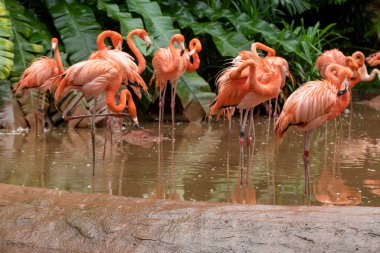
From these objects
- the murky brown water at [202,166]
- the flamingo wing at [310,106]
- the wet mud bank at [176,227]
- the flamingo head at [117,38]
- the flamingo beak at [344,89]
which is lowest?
the murky brown water at [202,166]

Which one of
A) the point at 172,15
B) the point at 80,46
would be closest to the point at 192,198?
the point at 80,46

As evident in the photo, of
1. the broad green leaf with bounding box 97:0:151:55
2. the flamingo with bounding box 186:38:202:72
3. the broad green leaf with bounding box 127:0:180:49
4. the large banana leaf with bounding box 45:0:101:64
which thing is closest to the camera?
the flamingo with bounding box 186:38:202:72

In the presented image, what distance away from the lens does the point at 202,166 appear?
716 cm

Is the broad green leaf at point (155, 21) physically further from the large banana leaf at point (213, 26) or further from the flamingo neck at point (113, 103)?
the flamingo neck at point (113, 103)

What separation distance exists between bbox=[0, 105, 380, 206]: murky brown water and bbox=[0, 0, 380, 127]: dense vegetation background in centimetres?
80

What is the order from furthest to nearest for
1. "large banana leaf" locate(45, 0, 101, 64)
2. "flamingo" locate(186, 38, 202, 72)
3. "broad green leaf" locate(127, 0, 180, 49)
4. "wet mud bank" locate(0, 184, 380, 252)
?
1. "broad green leaf" locate(127, 0, 180, 49)
2. "large banana leaf" locate(45, 0, 101, 64)
3. "flamingo" locate(186, 38, 202, 72)
4. "wet mud bank" locate(0, 184, 380, 252)

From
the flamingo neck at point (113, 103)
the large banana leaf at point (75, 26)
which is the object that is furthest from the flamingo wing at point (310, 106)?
the large banana leaf at point (75, 26)

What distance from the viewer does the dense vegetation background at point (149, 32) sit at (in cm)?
1021

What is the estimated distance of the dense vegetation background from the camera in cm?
1021

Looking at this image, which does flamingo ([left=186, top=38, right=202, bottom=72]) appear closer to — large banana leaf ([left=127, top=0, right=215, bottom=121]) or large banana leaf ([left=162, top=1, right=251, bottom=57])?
large banana leaf ([left=127, top=0, right=215, bottom=121])

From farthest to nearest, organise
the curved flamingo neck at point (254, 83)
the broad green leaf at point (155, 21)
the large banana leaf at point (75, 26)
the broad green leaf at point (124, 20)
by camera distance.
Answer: the broad green leaf at point (155, 21)
the large banana leaf at point (75, 26)
the broad green leaf at point (124, 20)
the curved flamingo neck at point (254, 83)

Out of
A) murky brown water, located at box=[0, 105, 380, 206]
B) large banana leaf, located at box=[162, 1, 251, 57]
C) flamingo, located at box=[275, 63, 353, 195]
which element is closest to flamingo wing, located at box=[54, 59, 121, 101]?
murky brown water, located at box=[0, 105, 380, 206]

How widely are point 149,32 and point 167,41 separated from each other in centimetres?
35

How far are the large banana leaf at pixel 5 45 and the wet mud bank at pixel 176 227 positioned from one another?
4.64 m
